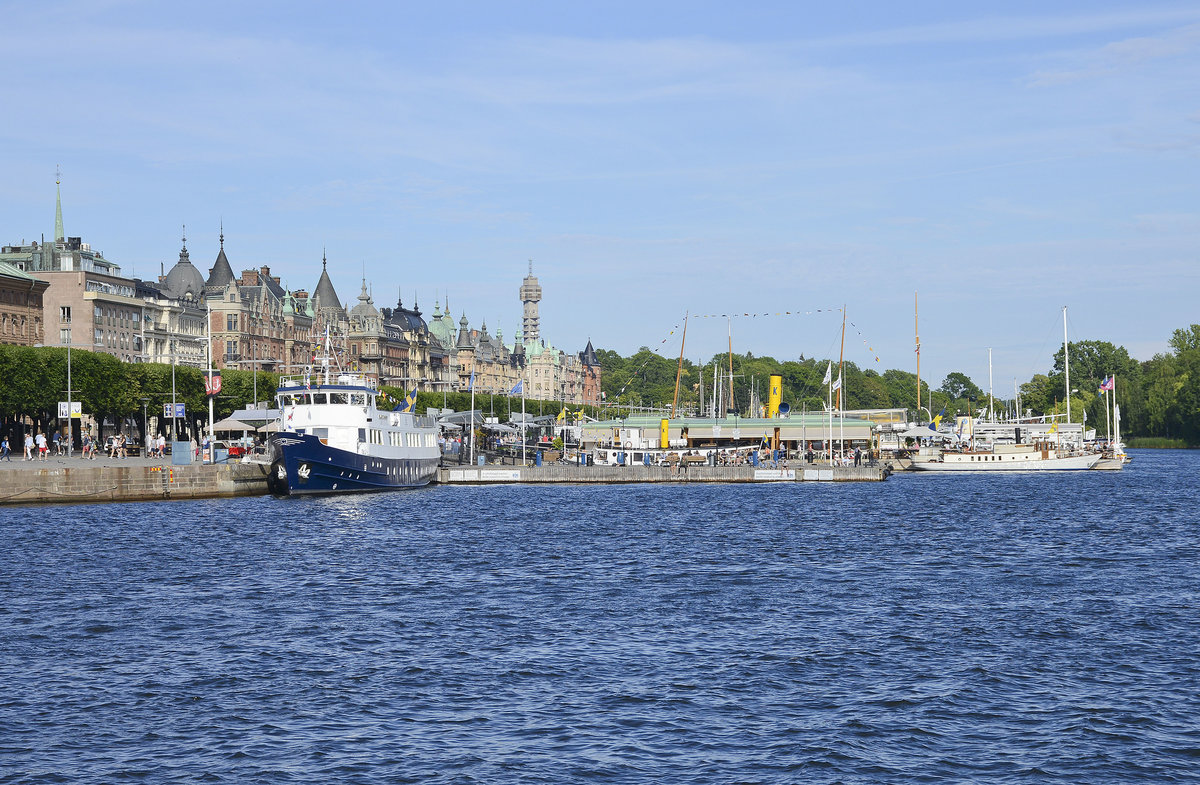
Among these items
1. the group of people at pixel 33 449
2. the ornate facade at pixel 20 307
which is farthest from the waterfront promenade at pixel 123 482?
the ornate facade at pixel 20 307

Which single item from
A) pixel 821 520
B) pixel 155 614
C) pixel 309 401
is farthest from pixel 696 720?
pixel 309 401

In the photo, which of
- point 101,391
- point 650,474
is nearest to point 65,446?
point 101,391

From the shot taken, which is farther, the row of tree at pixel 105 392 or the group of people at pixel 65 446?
the row of tree at pixel 105 392

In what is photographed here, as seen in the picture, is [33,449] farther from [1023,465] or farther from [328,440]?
[1023,465]

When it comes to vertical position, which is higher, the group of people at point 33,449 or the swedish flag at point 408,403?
the swedish flag at point 408,403

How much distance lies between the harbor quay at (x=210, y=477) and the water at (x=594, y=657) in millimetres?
13936

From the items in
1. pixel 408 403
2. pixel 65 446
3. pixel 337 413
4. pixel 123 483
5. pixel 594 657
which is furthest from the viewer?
pixel 65 446

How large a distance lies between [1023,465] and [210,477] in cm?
9688

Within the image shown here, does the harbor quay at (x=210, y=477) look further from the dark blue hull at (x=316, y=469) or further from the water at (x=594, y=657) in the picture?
the water at (x=594, y=657)

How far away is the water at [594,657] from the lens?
25.3 m

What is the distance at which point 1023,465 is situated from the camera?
492 feet

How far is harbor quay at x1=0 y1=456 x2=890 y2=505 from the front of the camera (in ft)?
263

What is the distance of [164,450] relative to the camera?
395 feet

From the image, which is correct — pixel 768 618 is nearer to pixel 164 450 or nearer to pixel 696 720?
pixel 696 720
